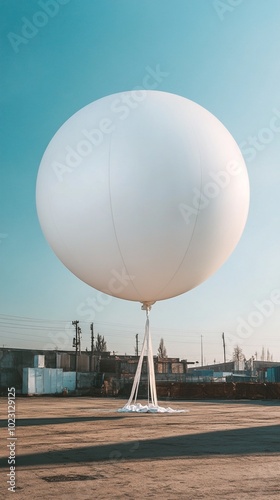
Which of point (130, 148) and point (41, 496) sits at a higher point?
point (130, 148)

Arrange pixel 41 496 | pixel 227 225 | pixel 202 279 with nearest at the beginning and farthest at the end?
pixel 41 496
pixel 227 225
pixel 202 279

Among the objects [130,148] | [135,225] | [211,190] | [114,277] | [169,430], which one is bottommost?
[169,430]

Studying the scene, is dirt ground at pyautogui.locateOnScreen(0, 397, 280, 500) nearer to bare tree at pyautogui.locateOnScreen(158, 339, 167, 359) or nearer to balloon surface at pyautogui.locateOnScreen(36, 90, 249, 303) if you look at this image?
balloon surface at pyautogui.locateOnScreen(36, 90, 249, 303)

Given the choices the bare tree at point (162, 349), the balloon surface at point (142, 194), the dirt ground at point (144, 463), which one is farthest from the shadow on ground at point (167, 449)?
the bare tree at point (162, 349)

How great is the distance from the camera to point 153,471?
6.55 meters

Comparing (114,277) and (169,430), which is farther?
(114,277)

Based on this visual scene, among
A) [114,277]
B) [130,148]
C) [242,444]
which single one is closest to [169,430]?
[242,444]

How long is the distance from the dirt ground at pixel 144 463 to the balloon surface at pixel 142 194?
13.0 feet

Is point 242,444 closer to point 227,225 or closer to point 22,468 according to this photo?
point 22,468

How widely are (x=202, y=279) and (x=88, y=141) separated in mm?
4833

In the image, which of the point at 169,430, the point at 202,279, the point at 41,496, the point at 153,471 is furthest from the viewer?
the point at 202,279

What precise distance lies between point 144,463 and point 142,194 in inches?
275

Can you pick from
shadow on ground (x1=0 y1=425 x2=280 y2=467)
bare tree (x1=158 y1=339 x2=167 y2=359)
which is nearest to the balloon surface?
shadow on ground (x1=0 y1=425 x2=280 y2=467)

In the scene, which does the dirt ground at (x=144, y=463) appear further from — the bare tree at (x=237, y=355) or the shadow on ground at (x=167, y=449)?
the bare tree at (x=237, y=355)
